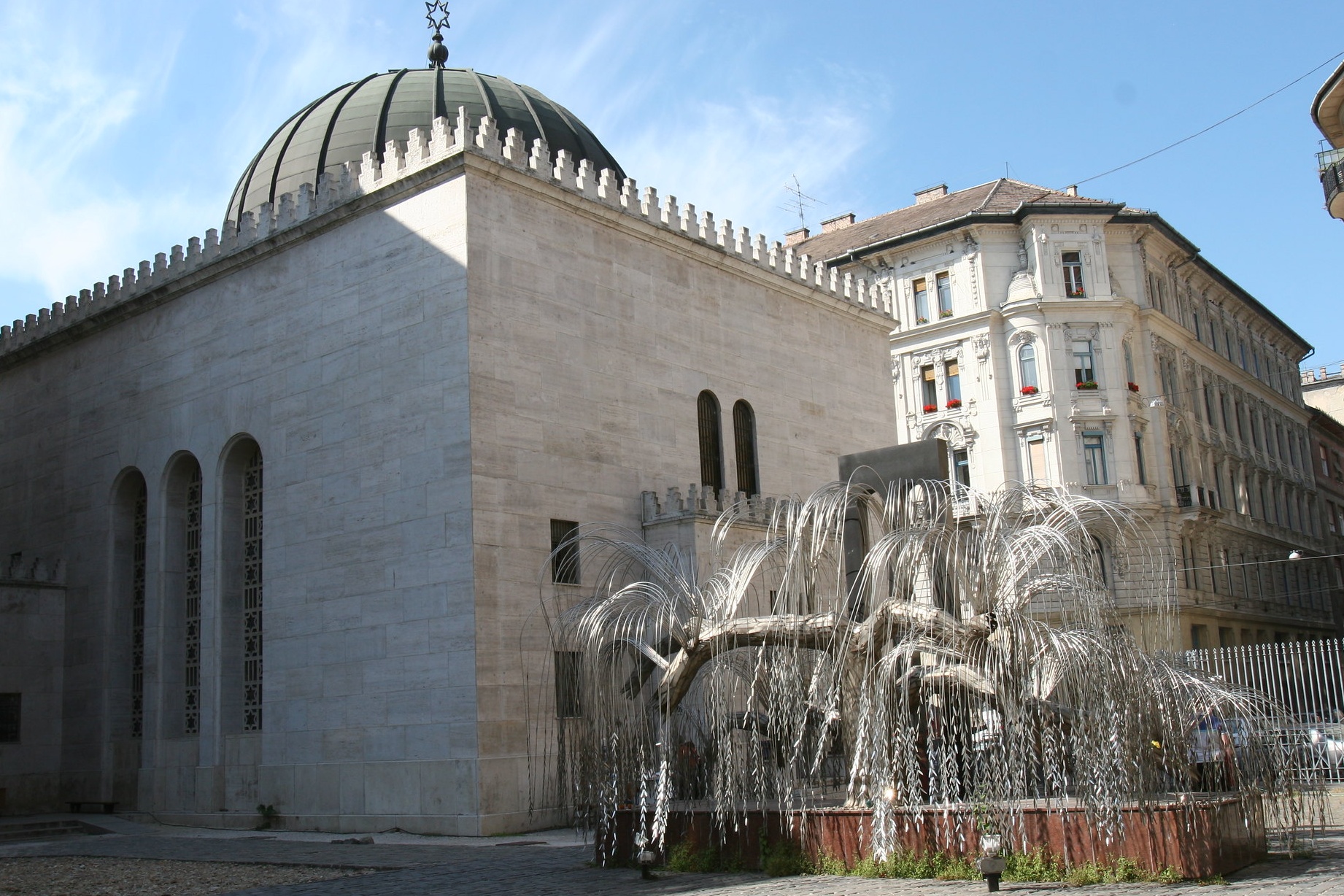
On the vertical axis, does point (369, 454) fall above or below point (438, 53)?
below

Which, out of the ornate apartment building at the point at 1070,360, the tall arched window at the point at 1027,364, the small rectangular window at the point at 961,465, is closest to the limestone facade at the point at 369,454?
the small rectangular window at the point at 961,465

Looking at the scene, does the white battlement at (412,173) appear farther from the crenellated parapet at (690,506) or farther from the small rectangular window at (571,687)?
the small rectangular window at (571,687)

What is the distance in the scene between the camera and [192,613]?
28.0 meters

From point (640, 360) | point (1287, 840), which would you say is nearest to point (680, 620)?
point (1287, 840)

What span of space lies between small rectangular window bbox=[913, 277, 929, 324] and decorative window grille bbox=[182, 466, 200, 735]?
2761cm

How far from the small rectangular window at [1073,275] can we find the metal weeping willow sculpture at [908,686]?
30.9m

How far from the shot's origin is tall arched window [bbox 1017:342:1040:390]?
1759 inches

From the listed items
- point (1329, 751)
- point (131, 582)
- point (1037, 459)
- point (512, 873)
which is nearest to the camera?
point (512, 873)

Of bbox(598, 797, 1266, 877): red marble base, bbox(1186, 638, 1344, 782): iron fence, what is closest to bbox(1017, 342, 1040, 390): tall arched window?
bbox(1186, 638, 1344, 782): iron fence

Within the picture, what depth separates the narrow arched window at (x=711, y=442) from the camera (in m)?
27.9

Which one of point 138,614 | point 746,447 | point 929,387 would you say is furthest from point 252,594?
point 929,387

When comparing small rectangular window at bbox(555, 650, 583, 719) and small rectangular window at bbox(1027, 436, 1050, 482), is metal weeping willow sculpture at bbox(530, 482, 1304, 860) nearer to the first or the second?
small rectangular window at bbox(555, 650, 583, 719)

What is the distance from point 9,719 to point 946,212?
3529cm

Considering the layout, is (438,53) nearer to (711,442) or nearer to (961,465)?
(711,442)
